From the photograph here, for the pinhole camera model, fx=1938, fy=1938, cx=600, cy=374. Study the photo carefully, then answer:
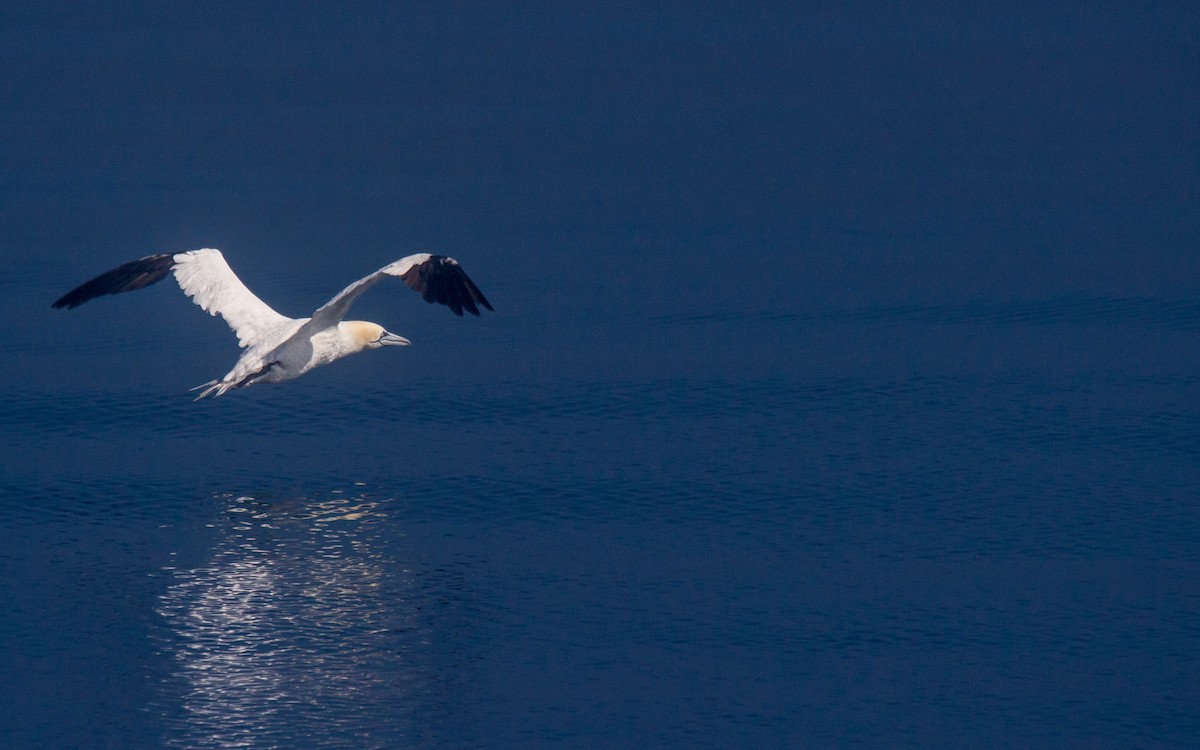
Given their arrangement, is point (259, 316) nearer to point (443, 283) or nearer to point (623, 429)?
point (443, 283)

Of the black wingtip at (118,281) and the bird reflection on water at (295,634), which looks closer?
the bird reflection on water at (295,634)

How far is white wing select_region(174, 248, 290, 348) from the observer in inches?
981

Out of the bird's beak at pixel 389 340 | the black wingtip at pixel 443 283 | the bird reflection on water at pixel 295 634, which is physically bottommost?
the bird reflection on water at pixel 295 634

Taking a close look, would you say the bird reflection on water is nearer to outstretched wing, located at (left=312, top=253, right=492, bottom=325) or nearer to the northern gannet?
the northern gannet

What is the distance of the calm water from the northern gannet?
1.61m

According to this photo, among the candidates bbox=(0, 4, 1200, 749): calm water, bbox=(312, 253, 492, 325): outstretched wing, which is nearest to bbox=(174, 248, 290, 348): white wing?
bbox=(0, 4, 1200, 749): calm water

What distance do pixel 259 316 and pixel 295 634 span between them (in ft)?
20.5

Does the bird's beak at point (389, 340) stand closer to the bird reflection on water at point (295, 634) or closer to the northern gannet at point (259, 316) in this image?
the northern gannet at point (259, 316)

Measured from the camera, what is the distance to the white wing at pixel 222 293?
24906mm

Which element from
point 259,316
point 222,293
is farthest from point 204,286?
point 259,316

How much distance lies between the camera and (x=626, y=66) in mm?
57531

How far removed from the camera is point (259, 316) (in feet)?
82.1

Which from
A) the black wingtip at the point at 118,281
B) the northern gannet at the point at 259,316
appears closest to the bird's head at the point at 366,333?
A: the northern gannet at the point at 259,316

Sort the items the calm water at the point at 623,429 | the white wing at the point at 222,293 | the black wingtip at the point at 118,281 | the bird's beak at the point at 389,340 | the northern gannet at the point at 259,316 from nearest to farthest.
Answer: the calm water at the point at 623,429, the northern gannet at the point at 259,316, the black wingtip at the point at 118,281, the white wing at the point at 222,293, the bird's beak at the point at 389,340
